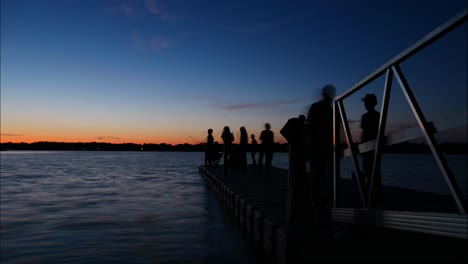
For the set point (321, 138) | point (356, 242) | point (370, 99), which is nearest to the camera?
point (356, 242)

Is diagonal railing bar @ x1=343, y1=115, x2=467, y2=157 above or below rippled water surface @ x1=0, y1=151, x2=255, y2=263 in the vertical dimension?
above

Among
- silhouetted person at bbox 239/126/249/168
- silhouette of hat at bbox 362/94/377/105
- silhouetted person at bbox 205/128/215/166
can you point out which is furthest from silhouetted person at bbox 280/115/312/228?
silhouetted person at bbox 205/128/215/166

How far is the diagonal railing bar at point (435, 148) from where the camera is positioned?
9.14ft

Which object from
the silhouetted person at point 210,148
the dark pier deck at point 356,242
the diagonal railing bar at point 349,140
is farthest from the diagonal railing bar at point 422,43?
the silhouetted person at point 210,148

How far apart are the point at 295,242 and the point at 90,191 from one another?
50.7ft

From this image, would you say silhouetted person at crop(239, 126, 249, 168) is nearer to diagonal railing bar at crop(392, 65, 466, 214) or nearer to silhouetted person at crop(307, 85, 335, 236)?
silhouetted person at crop(307, 85, 335, 236)

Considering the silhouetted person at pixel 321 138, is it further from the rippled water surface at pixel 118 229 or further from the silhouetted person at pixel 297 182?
the rippled water surface at pixel 118 229

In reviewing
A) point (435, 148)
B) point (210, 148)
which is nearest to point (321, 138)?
point (435, 148)

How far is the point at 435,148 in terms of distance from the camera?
9.52 feet

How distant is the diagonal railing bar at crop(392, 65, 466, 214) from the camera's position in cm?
279

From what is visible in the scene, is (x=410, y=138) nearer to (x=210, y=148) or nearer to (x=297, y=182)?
(x=297, y=182)

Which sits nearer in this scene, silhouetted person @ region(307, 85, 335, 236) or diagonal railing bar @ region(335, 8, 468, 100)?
diagonal railing bar @ region(335, 8, 468, 100)

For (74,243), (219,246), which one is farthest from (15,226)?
(219,246)

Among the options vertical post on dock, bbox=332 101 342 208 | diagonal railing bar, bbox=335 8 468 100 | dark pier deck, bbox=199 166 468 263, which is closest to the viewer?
diagonal railing bar, bbox=335 8 468 100
